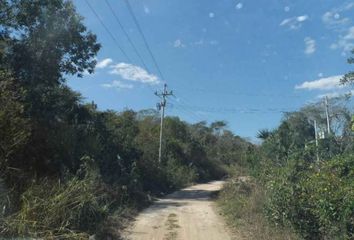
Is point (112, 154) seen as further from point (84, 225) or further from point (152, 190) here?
point (84, 225)

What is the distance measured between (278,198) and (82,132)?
12464 millimetres

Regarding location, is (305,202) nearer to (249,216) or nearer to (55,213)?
(249,216)

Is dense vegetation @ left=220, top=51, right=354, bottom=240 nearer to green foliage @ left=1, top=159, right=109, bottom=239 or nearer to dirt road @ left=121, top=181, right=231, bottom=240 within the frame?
dirt road @ left=121, top=181, right=231, bottom=240

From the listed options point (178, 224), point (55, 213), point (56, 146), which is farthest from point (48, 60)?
point (55, 213)

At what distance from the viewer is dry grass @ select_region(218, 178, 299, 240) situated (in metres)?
12.4

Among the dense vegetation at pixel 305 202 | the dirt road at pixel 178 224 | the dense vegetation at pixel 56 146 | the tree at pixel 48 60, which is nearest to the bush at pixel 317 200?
the dense vegetation at pixel 305 202

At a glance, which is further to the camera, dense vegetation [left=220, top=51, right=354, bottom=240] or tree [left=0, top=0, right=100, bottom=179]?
tree [left=0, top=0, right=100, bottom=179]

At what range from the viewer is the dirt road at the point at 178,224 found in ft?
44.9

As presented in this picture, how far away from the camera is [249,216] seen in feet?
52.3

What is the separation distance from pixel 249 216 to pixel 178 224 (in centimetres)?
247

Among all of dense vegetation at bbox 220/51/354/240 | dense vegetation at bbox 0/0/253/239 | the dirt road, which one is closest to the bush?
dense vegetation at bbox 220/51/354/240

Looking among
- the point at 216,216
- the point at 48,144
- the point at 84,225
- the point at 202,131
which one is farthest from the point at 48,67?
the point at 202,131

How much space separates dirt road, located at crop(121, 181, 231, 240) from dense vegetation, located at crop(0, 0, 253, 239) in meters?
0.86

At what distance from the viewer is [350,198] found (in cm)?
987
